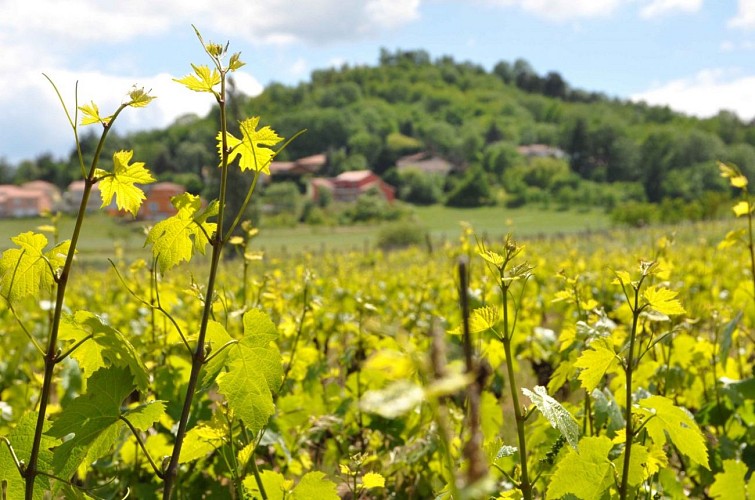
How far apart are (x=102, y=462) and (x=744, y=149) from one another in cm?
9923

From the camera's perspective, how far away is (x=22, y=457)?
1.18m

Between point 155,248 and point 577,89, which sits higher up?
point 577,89

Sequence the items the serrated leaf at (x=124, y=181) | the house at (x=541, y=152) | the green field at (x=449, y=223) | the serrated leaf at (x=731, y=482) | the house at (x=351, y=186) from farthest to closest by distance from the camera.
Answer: the house at (x=541, y=152) < the house at (x=351, y=186) < the green field at (x=449, y=223) < the serrated leaf at (x=731, y=482) < the serrated leaf at (x=124, y=181)

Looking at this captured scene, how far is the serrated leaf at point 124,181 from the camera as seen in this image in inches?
41.3

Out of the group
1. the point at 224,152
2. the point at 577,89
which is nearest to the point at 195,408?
the point at 224,152

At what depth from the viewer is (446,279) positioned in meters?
6.20

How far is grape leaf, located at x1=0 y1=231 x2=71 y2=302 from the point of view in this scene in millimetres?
1050

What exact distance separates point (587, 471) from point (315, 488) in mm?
507

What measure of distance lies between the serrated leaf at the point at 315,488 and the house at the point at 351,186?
84.0 metres

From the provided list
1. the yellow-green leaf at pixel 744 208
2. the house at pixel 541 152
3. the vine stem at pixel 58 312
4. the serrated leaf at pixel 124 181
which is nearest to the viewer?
the vine stem at pixel 58 312

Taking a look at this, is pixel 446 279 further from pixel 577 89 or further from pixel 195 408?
pixel 577 89

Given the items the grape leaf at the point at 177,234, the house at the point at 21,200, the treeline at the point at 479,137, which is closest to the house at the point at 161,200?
the grape leaf at the point at 177,234

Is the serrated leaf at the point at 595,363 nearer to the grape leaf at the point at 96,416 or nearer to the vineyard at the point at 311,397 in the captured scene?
the vineyard at the point at 311,397

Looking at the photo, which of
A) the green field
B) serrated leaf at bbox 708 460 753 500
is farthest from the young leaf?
the green field
